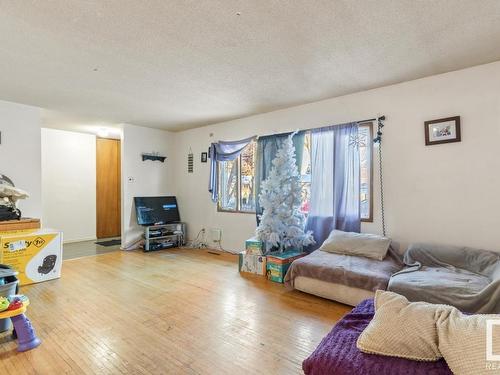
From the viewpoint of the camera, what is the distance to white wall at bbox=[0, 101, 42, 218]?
426 cm

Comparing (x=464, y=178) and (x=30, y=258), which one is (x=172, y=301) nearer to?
(x=30, y=258)

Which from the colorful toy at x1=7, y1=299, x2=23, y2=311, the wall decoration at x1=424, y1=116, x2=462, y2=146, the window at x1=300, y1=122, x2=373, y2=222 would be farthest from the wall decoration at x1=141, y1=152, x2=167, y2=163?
the wall decoration at x1=424, y1=116, x2=462, y2=146

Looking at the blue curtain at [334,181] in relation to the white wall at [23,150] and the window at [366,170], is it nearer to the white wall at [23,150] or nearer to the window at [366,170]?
the window at [366,170]

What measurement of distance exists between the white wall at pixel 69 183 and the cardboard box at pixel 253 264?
4504mm

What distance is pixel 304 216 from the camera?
4273 millimetres

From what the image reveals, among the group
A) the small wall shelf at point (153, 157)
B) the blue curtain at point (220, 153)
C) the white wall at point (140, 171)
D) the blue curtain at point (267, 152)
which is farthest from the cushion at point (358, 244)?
the small wall shelf at point (153, 157)

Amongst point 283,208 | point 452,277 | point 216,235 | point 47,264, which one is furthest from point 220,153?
point 452,277

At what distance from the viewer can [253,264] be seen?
13.6ft

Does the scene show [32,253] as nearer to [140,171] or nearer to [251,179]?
[140,171]

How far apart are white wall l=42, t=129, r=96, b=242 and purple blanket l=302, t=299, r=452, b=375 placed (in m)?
6.64

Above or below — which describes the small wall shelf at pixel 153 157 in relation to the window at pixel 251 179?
above

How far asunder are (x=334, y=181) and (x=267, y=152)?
124 centimetres

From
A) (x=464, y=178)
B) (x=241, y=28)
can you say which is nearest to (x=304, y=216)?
(x=464, y=178)

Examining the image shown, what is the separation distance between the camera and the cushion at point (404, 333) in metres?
1.42
